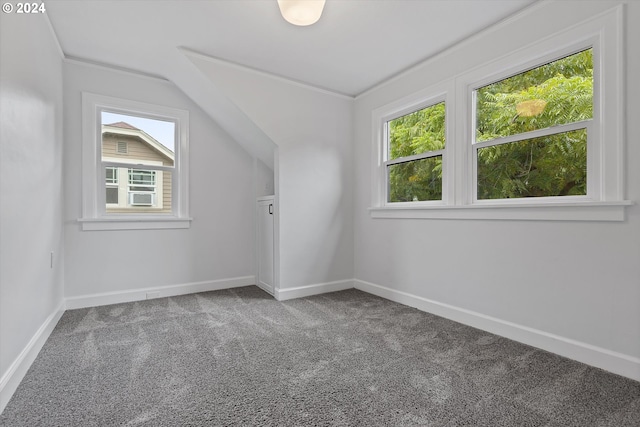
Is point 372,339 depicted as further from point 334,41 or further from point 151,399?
point 334,41

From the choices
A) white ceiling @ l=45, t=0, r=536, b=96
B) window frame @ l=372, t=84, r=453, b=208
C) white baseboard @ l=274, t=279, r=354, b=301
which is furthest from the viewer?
white baseboard @ l=274, t=279, r=354, b=301

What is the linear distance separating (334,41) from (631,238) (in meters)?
2.45

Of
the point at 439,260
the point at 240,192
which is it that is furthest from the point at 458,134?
the point at 240,192

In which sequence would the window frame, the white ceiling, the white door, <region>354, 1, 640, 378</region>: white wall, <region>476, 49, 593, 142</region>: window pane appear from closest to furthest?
<region>354, 1, 640, 378</region>: white wall
<region>476, 49, 593, 142</region>: window pane
the white ceiling
the window frame
the white door

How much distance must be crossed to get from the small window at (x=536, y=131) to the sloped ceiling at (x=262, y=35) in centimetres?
52

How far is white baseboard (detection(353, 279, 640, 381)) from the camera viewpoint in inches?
70.6

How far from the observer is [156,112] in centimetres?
341

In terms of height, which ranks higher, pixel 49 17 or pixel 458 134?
pixel 49 17

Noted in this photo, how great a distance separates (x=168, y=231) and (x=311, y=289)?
1.71 m

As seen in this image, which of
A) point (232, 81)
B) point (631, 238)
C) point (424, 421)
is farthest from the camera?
point (232, 81)

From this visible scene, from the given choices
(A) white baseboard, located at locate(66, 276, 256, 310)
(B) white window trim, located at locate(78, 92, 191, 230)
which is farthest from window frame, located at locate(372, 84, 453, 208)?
(B) white window trim, located at locate(78, 92, 191, 230)

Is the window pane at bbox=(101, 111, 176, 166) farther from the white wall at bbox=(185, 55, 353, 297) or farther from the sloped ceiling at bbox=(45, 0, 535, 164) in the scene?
the white wall at bbox=(185, 55, 353, 297)

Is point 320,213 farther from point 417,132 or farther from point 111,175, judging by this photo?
point 111,175

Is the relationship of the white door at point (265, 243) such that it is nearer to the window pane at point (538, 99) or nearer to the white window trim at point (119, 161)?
the white window trim at point (119, 161)
